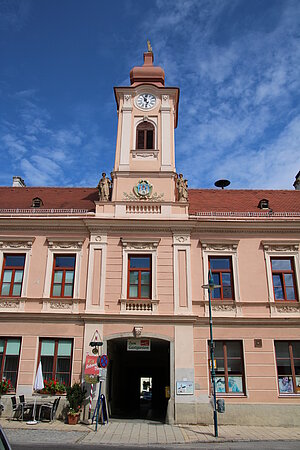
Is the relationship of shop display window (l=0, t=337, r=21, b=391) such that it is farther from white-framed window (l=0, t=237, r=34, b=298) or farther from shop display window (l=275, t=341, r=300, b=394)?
shop display window (l=275, t=341, r=300, b=394)

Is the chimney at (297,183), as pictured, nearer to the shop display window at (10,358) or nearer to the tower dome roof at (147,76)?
the tower dome roof at (147,76)

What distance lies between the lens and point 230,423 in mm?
14898

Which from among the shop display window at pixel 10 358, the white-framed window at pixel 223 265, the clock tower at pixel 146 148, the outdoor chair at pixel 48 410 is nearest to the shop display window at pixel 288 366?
the white-framed window at pixel 223 265

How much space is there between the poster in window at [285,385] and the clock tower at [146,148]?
8183mm

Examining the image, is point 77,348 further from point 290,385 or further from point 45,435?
point 290,385

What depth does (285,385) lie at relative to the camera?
1566 centimetres

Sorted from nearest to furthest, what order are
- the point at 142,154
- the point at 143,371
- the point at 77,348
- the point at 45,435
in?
the point at 45,435 < the point at 77,348 < the point at 142,154 < the point at 143,371

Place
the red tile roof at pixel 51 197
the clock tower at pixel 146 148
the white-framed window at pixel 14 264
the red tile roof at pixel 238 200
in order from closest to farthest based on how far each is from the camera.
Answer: the white-framed window at pixel 14 264, the clock tower at pixel 146 148, the red tile roof at pixel 238 200, the red tile roof at pixel 51 197

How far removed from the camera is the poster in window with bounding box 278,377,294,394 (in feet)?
51.1

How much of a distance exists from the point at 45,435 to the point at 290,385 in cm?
971

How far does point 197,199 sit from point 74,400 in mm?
11936

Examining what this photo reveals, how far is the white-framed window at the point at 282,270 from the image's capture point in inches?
669

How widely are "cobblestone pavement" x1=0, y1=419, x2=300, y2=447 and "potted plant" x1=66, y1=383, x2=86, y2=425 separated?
1.07ft

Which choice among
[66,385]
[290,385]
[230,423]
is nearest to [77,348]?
[66,385]
